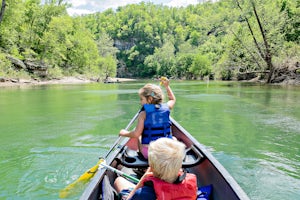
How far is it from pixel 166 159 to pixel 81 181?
1.79m

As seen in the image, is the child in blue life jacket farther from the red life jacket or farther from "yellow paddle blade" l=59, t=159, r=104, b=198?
the red life jacket

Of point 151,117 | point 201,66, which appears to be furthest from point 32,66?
point 151,117

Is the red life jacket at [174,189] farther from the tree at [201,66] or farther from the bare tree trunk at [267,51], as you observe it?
the tree at [201,66]

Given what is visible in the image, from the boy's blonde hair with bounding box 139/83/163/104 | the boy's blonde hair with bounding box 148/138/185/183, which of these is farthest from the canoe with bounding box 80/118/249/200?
the boy's blonde hair with bounding box 139/83/163/104

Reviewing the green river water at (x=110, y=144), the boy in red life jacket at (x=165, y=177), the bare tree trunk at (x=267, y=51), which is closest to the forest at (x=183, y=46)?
the bare tree trunk at (x=267, y=51)

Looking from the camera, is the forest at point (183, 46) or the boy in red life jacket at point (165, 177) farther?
the forest at point (183, 46)

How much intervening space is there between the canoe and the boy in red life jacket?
52 centimetres

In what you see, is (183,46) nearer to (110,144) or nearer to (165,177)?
(110,144)

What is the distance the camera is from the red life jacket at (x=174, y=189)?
215 cm

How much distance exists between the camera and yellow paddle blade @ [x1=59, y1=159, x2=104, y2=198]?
3.42 metres

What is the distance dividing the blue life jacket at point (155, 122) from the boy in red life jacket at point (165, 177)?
1.39m

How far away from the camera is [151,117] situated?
3.65 metres

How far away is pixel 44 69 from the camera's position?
40.5 metres

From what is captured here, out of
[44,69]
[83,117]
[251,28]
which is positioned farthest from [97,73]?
[83,117]
